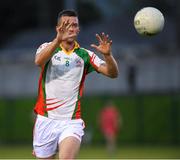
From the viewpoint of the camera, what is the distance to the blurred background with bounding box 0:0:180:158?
3089 cm

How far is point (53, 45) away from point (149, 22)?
1.51 metres

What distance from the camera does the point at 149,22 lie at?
39.5 feet

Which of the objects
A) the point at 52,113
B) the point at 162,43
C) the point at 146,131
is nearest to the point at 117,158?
the point at 146,131

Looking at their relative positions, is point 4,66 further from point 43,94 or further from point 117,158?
point 43,94

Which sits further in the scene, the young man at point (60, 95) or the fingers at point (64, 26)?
Answer: the young man at point (60, 95)

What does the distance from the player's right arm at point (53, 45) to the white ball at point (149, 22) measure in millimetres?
1152

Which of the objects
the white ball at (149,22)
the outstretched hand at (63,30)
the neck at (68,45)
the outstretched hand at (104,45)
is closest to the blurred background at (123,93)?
the white ball at (149,22)

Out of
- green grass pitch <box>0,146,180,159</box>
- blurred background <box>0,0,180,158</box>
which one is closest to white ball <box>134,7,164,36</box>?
green grass pitch <box>0,146,180,159</box>

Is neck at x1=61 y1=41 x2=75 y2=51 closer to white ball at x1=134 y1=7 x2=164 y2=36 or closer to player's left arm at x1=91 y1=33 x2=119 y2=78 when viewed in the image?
player's left arm at x1=91 y1=33 x2=119 y2=78

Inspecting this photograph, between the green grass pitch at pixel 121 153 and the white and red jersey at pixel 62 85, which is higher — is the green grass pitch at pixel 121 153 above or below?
below

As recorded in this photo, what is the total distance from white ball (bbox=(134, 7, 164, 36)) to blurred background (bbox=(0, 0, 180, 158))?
1194 cm

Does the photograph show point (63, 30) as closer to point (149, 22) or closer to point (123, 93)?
point (149, 22)

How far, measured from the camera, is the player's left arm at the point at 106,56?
11.6 m

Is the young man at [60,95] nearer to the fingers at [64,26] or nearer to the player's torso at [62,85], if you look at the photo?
the player's torso at [62,85]
